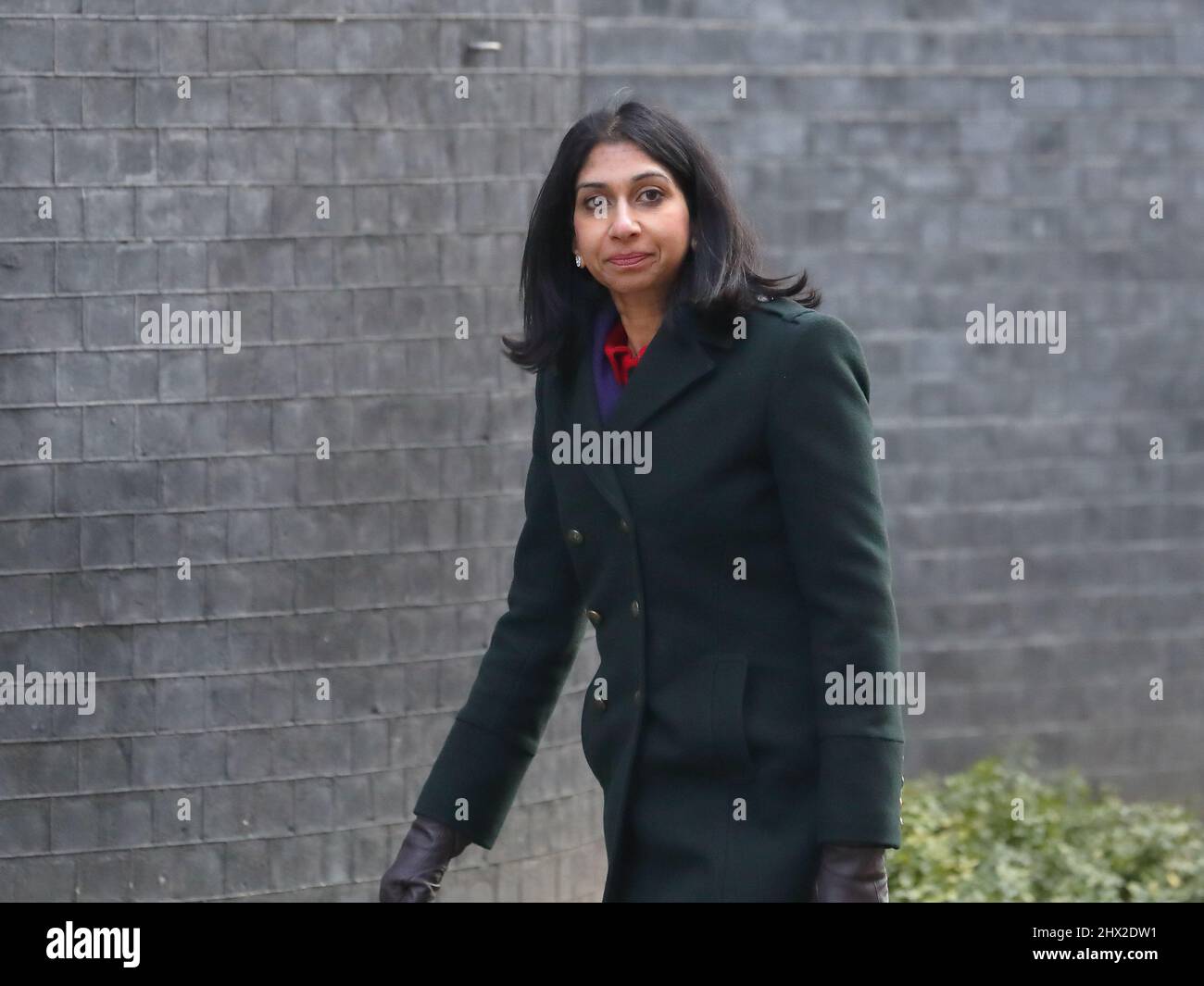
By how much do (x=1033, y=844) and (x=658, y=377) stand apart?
4492 mm

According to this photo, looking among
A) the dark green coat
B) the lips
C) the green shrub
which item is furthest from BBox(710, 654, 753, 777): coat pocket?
the green shrub

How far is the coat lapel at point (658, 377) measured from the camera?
3.54m

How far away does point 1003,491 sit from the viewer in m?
8.39

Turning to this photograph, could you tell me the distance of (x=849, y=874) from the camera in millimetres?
3281

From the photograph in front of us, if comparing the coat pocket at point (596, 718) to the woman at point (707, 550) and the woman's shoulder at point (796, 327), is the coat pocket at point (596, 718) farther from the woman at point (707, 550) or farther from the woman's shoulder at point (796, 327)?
the woman's shoulder at point (796, 327)

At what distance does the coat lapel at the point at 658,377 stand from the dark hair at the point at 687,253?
28 mm

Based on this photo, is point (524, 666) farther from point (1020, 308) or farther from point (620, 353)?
point (1020, 308)

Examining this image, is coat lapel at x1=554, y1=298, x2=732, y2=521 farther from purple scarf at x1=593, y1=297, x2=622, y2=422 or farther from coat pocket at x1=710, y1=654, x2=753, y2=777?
coat pocket at x1=710, y1=654, x2=753, y2=777

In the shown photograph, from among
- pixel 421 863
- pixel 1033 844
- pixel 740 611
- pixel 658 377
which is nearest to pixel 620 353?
pixel 658 377

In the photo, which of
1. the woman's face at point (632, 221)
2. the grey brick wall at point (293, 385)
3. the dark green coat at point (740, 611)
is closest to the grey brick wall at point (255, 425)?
the grey brick wall at point (293, 385)

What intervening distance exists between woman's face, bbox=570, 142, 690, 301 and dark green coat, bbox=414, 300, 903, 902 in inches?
4.3
